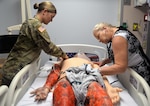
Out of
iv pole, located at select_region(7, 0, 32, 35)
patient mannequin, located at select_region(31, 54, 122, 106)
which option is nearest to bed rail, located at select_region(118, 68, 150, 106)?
patient mannequin, located at select_region(31, 54, 122, 106)

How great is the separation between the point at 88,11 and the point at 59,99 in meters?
1.99

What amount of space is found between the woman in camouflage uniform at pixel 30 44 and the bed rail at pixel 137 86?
28.1 inches

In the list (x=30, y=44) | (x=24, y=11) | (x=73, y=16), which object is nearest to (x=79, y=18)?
(x=73, y=16)

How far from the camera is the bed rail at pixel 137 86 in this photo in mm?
1402

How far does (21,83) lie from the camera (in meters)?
1.66

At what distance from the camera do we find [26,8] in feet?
9.41

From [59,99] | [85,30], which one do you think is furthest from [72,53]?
[59,99]

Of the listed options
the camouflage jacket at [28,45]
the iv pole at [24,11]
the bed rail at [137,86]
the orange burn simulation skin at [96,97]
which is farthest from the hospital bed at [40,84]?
the iv pole at [24,11]

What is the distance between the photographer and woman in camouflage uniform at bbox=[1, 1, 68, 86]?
1.94 m

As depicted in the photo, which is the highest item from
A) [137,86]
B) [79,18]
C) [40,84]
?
[79,18]

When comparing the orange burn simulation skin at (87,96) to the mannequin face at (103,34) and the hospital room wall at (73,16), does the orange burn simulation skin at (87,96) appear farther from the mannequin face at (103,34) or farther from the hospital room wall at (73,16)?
the hospital room wall at (73,16)

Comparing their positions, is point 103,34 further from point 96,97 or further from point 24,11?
point 24,11

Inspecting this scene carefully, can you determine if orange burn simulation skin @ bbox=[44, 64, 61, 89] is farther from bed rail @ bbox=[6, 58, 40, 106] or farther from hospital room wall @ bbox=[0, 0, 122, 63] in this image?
hospital room wall @ bbox=[0, 0, 122, 63]

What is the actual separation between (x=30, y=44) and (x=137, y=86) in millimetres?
1066
